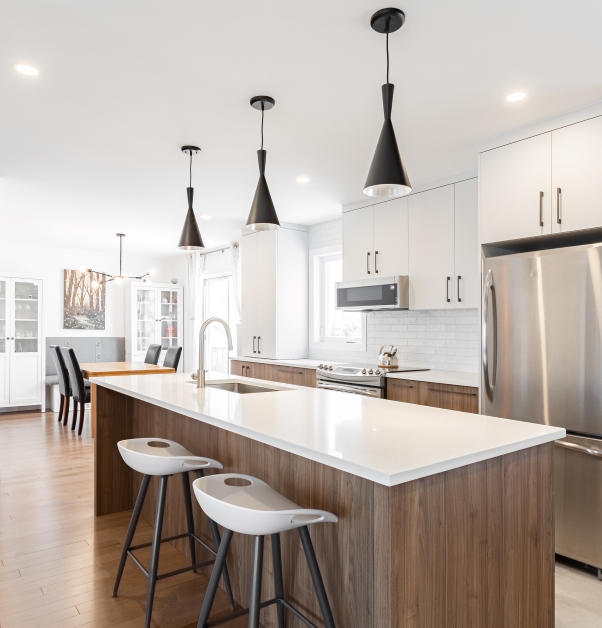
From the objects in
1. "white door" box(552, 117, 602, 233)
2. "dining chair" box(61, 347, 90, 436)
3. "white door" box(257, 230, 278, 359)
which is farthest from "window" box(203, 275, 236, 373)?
"white door" box(552, 117, 602, 233)

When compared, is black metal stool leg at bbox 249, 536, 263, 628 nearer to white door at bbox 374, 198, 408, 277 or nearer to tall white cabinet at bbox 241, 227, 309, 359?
white door at bbox 374, 198, 408, 277

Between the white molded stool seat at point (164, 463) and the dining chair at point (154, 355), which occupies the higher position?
the dining chair at point (154, 355)

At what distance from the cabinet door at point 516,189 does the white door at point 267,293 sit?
9.40 ft

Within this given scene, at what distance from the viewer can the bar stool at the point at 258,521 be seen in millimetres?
1471

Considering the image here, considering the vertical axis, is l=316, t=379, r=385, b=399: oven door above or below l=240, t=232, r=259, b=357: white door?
below

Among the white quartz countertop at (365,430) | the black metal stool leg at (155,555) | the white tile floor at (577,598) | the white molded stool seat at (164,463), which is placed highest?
the white quartz countertop at (365,430)

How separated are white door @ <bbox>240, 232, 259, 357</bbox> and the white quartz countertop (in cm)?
331

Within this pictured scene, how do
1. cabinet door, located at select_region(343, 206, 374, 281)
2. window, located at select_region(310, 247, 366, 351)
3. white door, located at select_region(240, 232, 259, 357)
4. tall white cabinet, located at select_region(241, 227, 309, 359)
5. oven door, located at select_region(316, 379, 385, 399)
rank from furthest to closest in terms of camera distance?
white door, located at select_region(240, 232, 259, 357)
tall white cabinet, located at select_region(241, 227, 309, 359)
window, located at select_region(310, 247, 366, 351)
cabinet door, located at select_region(343, 206, 374, 281)
oven door, located at select_region(316, 379, 385, 399)

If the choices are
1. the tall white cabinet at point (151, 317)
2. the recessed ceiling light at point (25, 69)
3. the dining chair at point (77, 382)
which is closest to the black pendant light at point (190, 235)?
the recessed ceiling light at point (25, 69)

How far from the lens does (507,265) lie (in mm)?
2996

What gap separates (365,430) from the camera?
5.79 ft

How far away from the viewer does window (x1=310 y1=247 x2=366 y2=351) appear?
5.55 meters

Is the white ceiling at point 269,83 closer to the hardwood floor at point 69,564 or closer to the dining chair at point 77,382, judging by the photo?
the dining chair at point 77,382

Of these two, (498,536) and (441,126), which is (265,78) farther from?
(498,536)
